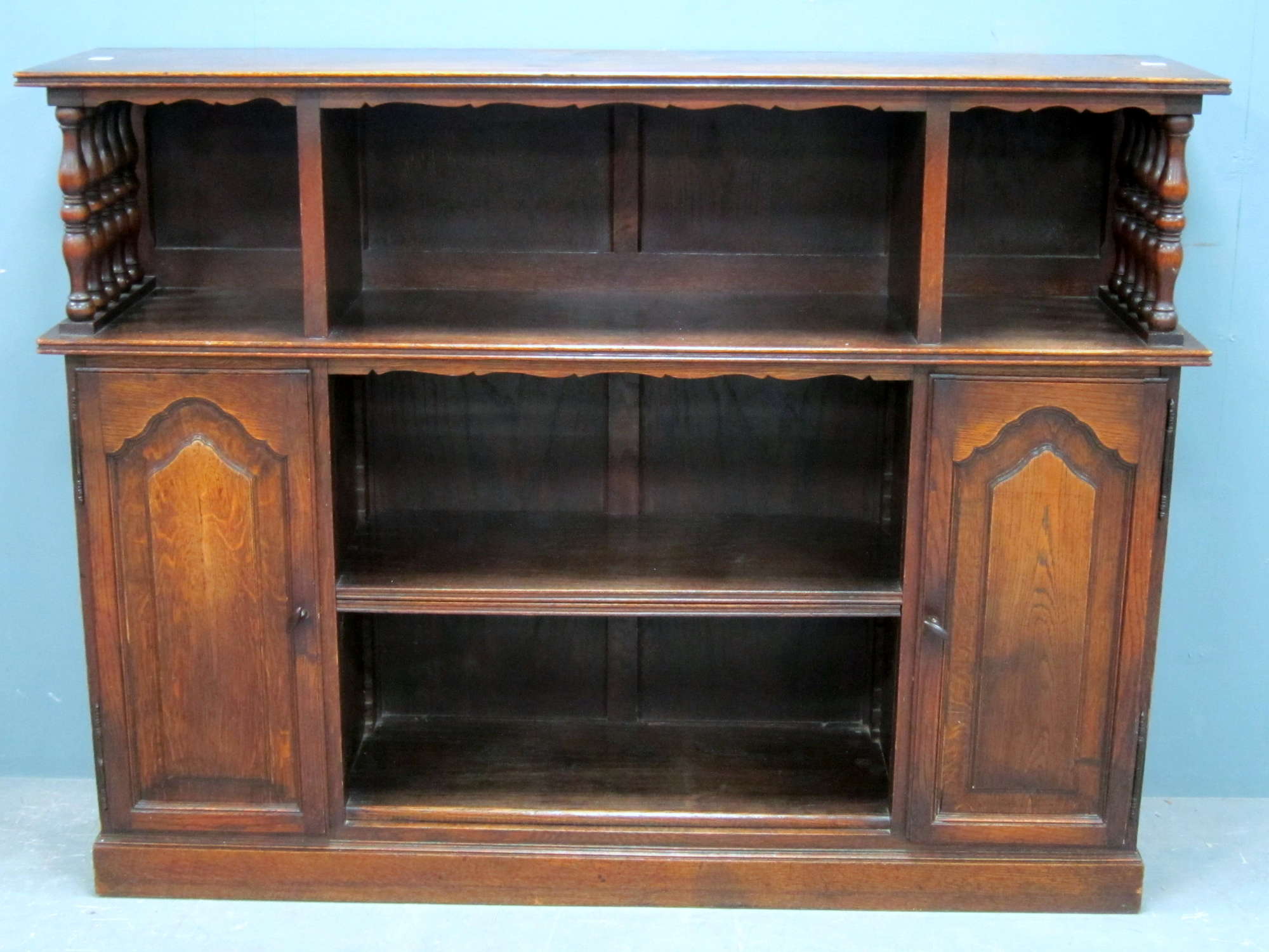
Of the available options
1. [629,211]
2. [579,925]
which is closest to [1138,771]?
[579,925]

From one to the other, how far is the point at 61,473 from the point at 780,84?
1724 mm

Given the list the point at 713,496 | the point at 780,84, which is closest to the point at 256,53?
the point at 780,84

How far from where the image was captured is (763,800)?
10.2ft

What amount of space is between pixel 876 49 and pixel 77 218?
149 centimetres

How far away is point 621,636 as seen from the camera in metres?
3.38

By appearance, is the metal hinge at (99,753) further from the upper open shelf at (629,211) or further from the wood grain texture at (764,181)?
the wood grain texture at (764,181)

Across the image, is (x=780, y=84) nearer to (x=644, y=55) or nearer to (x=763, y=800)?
(x=644, y=55)

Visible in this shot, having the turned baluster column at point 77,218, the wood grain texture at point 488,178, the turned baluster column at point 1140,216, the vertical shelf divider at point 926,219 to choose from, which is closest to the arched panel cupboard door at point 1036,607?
the vertical shelf divider at point 926,219

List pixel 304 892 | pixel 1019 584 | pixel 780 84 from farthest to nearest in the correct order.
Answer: pixel 304 892 → pixel 1019 584 → pixel 780 84

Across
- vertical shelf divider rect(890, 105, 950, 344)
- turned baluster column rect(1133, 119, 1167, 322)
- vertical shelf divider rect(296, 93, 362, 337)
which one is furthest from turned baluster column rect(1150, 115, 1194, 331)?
vertical shelf divider rect(296, 93, 362, 337)

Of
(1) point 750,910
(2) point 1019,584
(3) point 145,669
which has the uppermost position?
(2) point 1019,584

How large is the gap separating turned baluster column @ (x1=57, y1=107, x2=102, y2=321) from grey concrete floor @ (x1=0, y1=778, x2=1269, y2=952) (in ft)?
3.67

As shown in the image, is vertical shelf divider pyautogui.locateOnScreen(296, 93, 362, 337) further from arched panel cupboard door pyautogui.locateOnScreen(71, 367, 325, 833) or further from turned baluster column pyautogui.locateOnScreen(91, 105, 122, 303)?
turned baluster column pyautogui.locateOnScreen(91, 105, 122, 303)

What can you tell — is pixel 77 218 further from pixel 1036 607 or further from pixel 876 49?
pixel 1036 607
